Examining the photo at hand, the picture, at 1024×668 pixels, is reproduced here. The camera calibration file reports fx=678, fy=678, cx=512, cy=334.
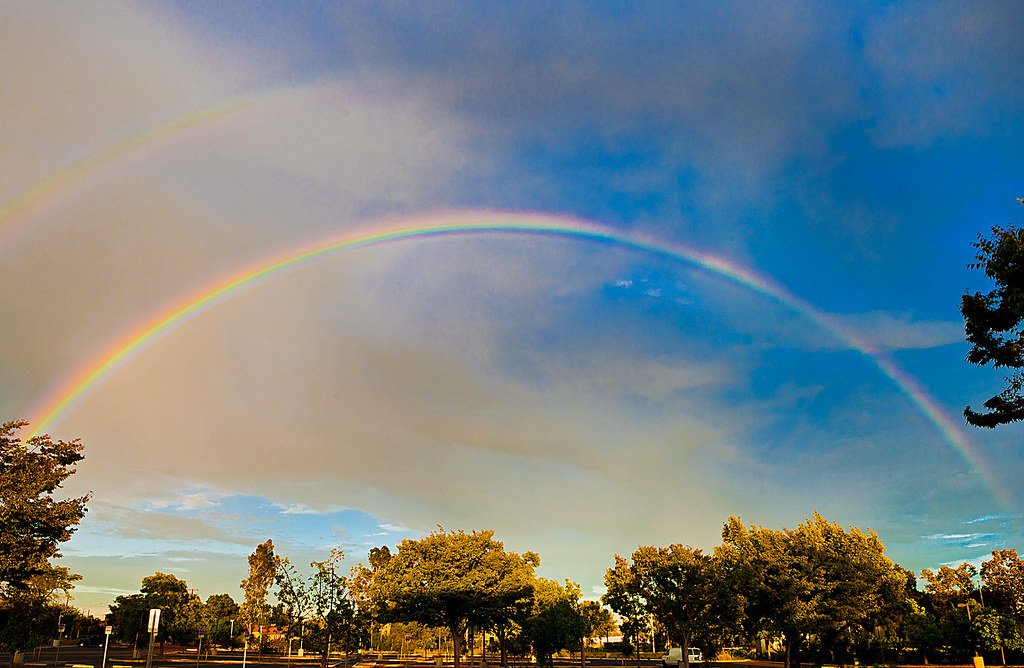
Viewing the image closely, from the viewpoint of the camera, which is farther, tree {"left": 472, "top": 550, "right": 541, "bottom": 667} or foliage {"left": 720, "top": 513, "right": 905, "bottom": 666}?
tree {"left": 472, "top": 550, "right": 541, "bottom": 667}

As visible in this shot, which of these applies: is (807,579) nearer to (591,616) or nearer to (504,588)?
(504,588)

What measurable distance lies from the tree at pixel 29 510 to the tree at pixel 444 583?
23.1 metres

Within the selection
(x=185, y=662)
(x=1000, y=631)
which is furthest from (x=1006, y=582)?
(x=185, y=662)

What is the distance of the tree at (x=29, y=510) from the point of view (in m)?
34.8

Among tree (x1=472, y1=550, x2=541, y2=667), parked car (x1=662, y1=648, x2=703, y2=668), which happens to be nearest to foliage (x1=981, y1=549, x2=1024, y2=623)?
parked car (x1=662, y1=648, x2=703, y2=668)

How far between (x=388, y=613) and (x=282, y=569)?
21814 millimetres

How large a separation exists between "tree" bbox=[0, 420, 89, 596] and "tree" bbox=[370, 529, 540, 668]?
75.9 feet

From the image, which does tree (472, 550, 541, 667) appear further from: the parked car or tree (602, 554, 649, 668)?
the parked car

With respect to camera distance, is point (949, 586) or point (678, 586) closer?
point (678, 586)

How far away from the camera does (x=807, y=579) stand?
49281 mm

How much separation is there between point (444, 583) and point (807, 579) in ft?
87.6

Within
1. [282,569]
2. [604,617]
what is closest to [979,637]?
[604,617]

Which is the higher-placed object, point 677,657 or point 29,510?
point 29,510

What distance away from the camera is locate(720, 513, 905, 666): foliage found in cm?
4844
